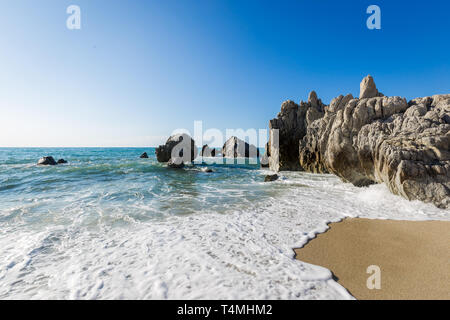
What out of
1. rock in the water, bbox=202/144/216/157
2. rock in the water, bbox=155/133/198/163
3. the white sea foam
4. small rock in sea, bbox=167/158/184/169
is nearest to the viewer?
the white sea foam

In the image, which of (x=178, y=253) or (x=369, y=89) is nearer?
(x=178, y=253)

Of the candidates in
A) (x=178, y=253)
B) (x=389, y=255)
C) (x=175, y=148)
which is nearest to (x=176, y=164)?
(x=175, y=148)

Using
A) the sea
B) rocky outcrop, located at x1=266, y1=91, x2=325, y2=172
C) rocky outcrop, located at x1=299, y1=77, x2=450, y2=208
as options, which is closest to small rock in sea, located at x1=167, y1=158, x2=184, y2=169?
rocky outcrop, located at x1=266, y1=91, x2=325, y2=172

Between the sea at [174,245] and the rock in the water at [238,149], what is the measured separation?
186 ft

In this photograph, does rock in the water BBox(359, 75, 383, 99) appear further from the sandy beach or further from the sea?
the sandy beach

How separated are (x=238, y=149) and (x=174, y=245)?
63065mm

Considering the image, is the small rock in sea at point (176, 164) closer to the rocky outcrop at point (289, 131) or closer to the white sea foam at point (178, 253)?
the rocky outcrop at point (289, 131)

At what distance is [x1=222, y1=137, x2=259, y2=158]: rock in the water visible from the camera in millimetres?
67938

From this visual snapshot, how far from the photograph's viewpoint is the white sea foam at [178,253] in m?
3.87

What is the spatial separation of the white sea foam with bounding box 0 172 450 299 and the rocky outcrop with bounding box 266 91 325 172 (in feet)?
64.6

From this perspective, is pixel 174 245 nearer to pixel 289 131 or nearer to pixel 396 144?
pixel 396 144

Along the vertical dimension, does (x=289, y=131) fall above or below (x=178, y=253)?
above

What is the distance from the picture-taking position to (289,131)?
29688 mm
